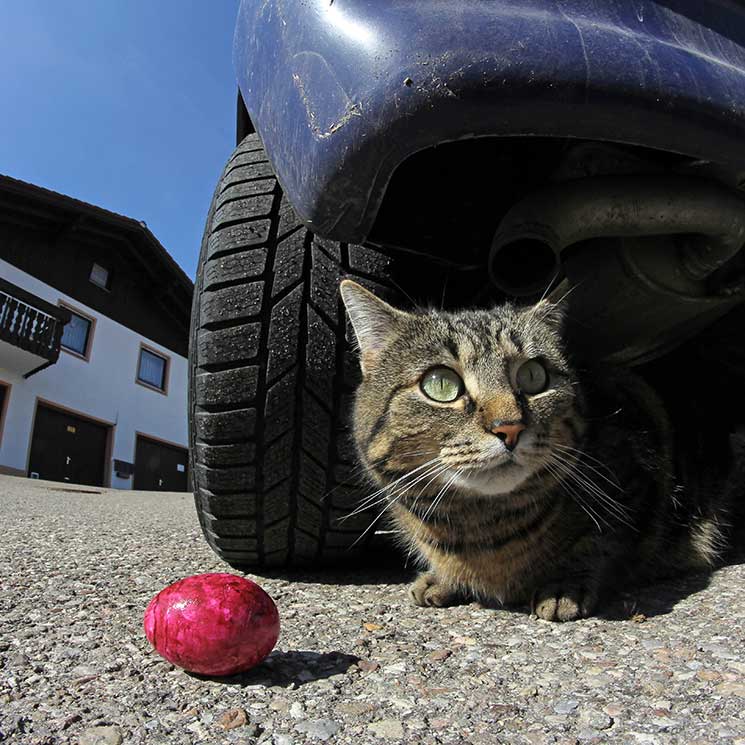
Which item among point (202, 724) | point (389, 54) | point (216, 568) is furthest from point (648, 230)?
point (216, 568)

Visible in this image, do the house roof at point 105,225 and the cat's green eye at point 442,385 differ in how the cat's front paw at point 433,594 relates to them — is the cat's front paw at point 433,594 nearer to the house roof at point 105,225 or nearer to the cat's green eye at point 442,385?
the cat's green eye at point 442,385

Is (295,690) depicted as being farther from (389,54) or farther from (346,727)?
(389,54)

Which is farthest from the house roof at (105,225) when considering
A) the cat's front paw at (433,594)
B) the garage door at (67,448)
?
the cat's front paw at (433,594)

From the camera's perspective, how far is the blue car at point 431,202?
128 centimetres

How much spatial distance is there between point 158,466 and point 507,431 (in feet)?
71.3

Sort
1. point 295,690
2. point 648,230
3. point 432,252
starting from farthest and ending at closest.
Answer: point 432,252, point 648,230, point 295,690

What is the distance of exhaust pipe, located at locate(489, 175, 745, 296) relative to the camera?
1612 mm

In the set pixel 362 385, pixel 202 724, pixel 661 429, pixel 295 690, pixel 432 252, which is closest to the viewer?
pixel 202 724

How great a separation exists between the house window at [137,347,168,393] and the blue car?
2083 centimetres

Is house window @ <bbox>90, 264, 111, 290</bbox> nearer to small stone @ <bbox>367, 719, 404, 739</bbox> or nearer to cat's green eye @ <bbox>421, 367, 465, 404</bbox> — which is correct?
cat's green eye @ <bbox>421, 367, 465, 404</bbox>

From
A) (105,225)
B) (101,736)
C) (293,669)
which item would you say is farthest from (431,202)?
(105,225)

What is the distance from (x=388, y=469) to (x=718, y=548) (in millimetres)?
1287

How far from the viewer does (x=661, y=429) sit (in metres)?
2.46

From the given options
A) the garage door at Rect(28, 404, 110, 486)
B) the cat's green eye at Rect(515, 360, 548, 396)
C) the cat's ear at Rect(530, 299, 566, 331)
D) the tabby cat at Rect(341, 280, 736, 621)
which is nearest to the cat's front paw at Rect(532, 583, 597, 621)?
the tabby cat at Rect(341, 280, 736, 621)
